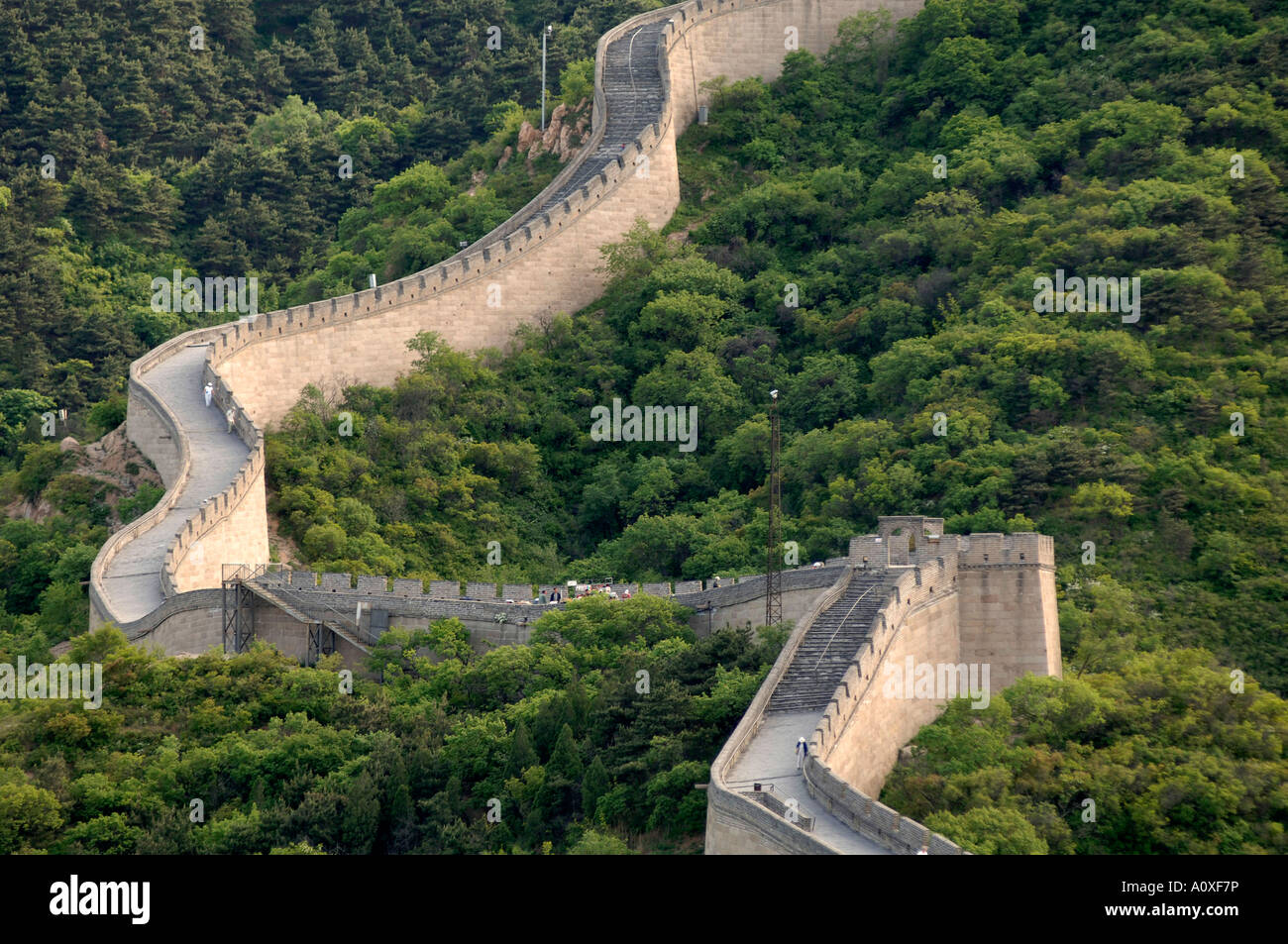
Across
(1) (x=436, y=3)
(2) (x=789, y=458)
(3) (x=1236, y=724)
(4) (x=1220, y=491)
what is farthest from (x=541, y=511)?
(1) (x=436, y=3)

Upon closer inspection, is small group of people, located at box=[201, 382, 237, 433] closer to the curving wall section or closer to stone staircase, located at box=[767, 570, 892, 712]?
the curving wall section

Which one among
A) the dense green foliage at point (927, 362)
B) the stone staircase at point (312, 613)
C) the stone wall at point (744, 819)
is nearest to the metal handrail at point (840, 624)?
the stone wall at point (744, 819)

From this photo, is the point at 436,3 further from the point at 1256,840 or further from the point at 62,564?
the point at 1256,840

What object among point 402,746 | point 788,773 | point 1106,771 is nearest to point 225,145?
point 402,746

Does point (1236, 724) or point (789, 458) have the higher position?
point (789, 458)

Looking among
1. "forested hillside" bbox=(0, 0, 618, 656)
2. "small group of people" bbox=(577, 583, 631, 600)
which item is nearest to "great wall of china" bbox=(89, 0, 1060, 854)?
"small group of people" bbox=(577, 583, 631, 600)
